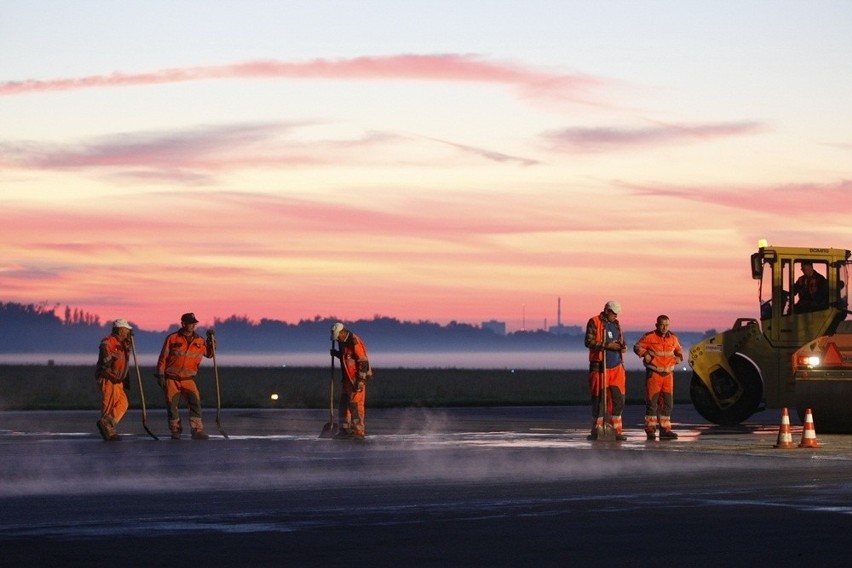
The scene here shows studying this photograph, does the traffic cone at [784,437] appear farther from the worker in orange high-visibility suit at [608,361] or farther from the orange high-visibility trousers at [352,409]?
the orange high-visibility trousers at [352,409]

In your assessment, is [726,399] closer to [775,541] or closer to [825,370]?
[825,370]

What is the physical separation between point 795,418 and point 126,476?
685 inches

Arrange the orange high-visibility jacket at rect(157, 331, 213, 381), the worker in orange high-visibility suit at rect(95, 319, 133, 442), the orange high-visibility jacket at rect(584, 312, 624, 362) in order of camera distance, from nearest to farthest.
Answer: the worker in orange high-visibility suit at rect(95, 319, 133, 442)
the orange high-visibility jacket at rect(584, 312, 624, 362)
the orange high-visibility jacket at rect(157, 331, 213, 381)

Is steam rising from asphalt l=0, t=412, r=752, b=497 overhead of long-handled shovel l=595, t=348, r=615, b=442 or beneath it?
beneath

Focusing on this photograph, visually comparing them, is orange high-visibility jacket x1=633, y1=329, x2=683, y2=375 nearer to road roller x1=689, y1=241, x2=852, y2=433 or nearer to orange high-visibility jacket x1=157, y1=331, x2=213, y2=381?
road roller x1=689, y1=241, x2=852, y2=433

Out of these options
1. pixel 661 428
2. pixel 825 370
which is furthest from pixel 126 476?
pixel 825 370

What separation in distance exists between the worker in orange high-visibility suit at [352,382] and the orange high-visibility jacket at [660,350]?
404cm

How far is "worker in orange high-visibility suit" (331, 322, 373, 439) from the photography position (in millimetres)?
25547

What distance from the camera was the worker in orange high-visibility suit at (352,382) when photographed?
2555 cm

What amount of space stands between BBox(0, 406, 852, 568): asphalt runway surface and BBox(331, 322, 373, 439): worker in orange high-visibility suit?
1.65ft

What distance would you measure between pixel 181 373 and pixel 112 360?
104 cm

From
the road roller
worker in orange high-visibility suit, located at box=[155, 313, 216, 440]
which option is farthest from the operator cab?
worker in orange high-visibility suit, located at box=[155, 313, 216, 440]

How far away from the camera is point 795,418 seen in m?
32.6

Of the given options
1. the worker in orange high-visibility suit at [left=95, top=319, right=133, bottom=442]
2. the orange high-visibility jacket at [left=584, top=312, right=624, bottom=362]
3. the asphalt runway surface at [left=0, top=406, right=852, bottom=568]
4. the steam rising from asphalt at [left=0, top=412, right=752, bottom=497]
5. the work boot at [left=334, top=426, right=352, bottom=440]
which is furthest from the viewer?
the work boot at [left=334, top=426, right=352, bottom=440]
